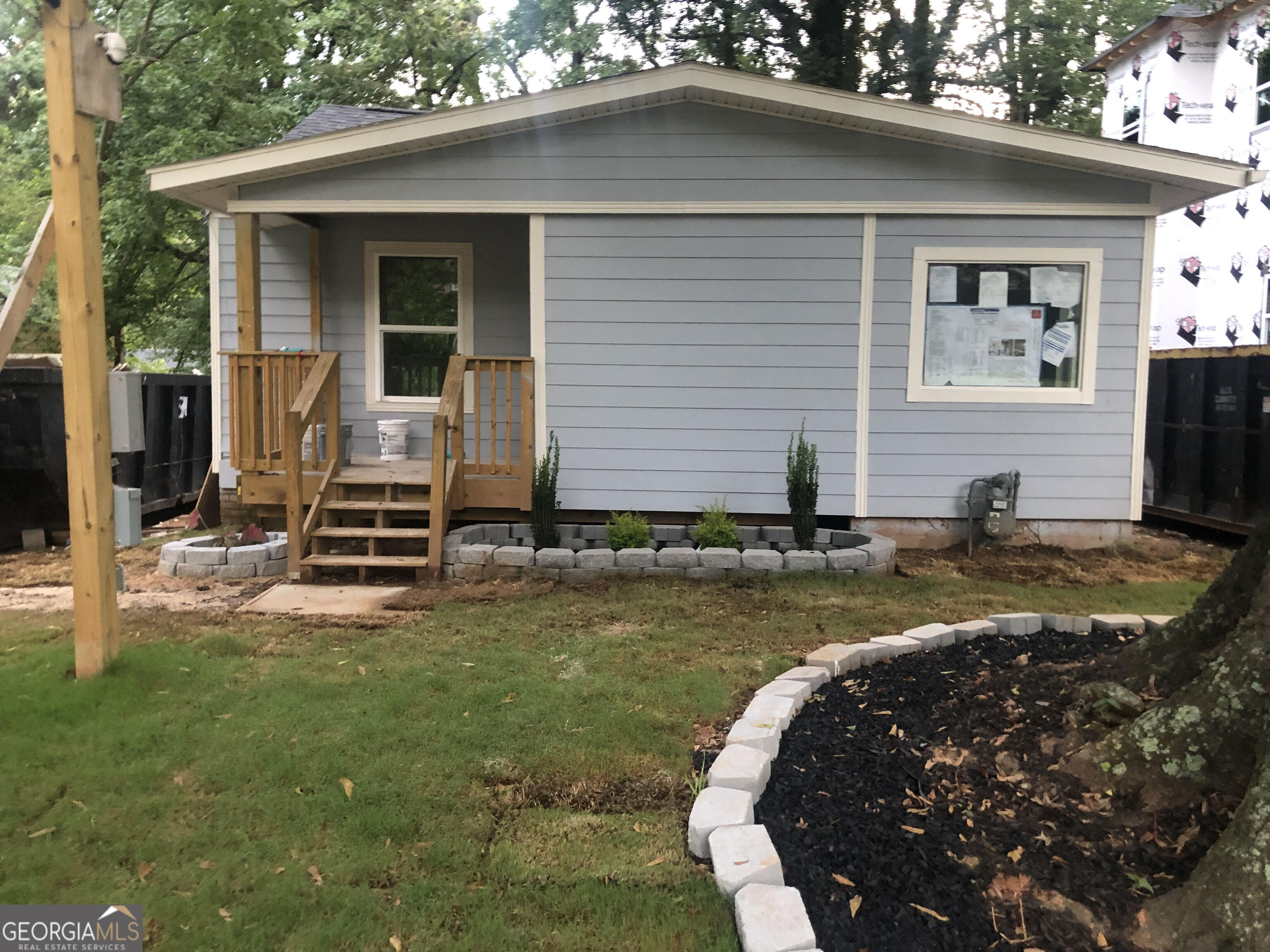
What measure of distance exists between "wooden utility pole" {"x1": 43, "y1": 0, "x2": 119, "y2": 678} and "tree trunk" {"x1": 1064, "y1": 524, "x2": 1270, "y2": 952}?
3879mm

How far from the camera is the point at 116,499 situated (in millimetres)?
3729

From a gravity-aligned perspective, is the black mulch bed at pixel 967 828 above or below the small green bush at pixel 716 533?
below

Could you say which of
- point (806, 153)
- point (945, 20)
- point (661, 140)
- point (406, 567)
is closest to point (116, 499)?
point (406, 567)

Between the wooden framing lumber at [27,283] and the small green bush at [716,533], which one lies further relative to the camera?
the small green bush at [716,533]

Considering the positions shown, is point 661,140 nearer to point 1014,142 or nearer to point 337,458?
point 1014,142

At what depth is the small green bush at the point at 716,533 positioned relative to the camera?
20.3 feet

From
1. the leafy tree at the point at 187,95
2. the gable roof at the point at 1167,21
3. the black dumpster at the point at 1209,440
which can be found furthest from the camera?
the leafy tree at the point at 187,95

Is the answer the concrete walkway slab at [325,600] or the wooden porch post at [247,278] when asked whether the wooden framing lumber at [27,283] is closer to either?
the concrete walkway slab at [325,600]

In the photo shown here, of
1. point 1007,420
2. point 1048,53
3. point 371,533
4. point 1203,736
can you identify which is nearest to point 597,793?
point 1203,736

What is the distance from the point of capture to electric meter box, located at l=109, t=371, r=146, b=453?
3703mm

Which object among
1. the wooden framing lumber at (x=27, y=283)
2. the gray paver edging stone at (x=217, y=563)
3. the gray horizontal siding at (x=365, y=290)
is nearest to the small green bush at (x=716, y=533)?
the gray horizontal siding at (x=365, y=290)

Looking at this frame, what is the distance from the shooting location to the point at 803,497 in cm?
632

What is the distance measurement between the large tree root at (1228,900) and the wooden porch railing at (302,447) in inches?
204

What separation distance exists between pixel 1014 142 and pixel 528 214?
375cm
